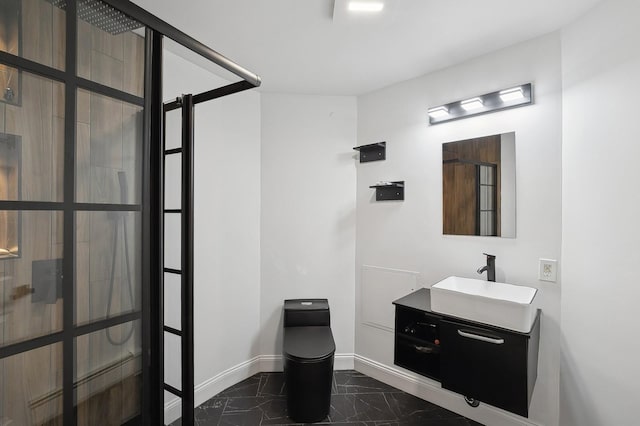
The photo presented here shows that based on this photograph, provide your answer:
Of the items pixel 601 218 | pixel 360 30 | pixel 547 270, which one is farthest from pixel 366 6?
pixel 547 270

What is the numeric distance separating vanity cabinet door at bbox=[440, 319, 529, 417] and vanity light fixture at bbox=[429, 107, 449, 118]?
146 centimetres

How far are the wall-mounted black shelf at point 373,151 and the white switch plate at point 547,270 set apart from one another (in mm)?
1363

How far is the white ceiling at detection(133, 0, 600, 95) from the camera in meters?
1.58

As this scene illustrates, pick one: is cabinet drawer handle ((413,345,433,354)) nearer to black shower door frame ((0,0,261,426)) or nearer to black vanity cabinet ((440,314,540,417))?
black vanity cabinet ((440,314,540,417))

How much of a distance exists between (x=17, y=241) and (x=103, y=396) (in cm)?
51

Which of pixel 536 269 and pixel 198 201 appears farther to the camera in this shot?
pixel 198 201

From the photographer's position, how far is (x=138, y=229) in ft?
3.12

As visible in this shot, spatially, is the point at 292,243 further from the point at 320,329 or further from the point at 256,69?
the point at 256,69

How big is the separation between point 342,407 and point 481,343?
1.19 m

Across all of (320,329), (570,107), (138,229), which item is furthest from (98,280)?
(570,107)

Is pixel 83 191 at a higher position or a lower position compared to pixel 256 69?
lower

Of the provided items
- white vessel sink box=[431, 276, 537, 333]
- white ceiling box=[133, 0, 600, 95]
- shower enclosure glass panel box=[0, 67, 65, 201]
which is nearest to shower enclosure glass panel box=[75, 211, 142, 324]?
shower enclosure glass panel box=[0, 67, 65, 201]

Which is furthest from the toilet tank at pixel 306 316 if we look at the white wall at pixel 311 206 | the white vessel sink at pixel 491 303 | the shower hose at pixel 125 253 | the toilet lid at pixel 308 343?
the shower hose at pixel 125 253

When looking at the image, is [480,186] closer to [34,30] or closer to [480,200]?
[480,200]
